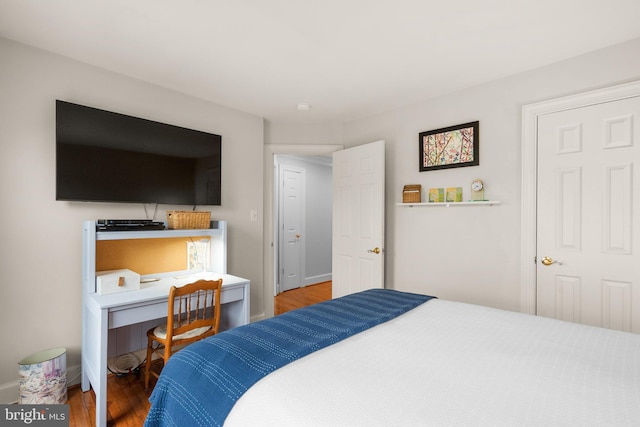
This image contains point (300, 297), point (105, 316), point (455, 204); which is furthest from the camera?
point (300, 297)

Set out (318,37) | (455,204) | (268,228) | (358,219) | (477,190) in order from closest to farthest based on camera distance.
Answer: (318,37), (477,190), (455,204), (358,219), (268,228)

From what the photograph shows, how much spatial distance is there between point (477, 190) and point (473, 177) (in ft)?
0.47

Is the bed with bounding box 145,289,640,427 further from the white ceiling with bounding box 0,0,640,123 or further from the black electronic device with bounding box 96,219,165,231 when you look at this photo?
the white ceiling with bounding box 0,0,640,123

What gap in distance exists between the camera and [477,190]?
2.73m

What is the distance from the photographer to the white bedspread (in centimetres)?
86

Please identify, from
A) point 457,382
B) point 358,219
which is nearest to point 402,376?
point 457,382

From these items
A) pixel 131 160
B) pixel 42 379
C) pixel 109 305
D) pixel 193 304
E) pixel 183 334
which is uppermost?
pixel 131 160

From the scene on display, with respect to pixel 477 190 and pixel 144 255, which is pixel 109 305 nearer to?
pixel 144 255

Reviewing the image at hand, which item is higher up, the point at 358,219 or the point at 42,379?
the point at 358,219

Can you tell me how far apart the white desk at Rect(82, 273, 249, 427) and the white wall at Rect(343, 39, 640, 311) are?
1760mm

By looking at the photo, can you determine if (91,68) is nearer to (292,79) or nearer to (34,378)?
(292,79)

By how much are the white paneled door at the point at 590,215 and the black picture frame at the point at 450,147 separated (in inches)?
19.4

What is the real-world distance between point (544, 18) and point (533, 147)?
0.94 m

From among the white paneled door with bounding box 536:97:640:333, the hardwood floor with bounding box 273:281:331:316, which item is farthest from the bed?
the hardwood floor with bounding box 273:281:331:316
